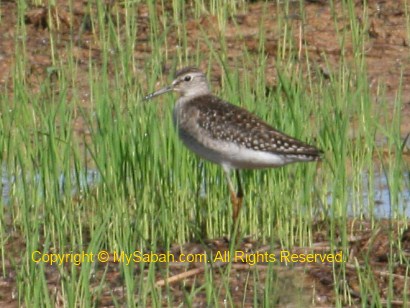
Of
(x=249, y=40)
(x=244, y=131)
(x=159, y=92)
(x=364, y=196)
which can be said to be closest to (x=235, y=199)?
(x=244, y=131)

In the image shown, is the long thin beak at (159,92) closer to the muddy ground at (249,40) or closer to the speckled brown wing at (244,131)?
the speckled brown wing at (244,131)

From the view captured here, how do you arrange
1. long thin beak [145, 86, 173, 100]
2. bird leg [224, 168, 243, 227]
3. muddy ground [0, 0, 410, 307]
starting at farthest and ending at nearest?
1. muddy ground [0, 0, 410, 307]
2. long thin beak [145, 86, 173, 100]
3. bird leg [224, 168, 243, 227]

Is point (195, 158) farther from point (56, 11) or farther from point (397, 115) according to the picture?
Result: point (56, 11)

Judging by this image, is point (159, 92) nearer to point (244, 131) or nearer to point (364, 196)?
point (244, 131)

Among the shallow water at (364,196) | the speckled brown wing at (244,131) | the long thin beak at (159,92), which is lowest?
the shallow water at (364,196)

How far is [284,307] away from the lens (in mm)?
6973

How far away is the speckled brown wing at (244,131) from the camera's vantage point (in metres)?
8.05

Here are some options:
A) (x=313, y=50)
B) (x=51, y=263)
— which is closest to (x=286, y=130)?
(x=51, y=263)

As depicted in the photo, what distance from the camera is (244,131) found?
27.5ft

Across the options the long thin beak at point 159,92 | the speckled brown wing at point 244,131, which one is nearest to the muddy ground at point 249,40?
the long thin beak at point 159,92

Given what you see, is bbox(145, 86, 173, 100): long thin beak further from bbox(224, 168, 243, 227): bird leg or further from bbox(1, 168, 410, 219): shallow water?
bbox(224, 168, 243, 227): bird leg

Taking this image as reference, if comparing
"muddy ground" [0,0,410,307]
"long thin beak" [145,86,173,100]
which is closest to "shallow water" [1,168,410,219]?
"long thin beak" [145,86,173,100]

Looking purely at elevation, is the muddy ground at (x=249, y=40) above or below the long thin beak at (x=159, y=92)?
below

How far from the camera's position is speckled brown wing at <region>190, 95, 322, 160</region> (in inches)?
317
